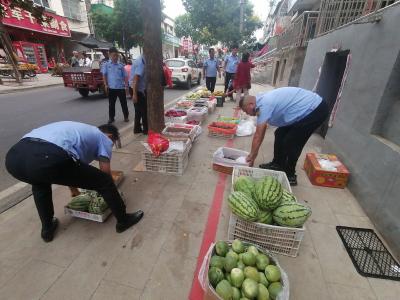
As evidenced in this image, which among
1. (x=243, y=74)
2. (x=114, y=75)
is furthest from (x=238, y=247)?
(x=243, y=74)

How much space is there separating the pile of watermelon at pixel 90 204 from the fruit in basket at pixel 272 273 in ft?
6.88

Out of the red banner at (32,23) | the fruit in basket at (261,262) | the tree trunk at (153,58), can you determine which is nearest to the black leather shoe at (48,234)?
the fruit in basket at (261,262)

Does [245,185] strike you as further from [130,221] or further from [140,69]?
[140,69]

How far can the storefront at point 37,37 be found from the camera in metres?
19.1

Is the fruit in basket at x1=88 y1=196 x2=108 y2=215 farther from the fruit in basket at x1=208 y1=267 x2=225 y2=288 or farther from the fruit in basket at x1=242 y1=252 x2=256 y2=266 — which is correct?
the fruit in basket at x1=242 y1=252 x2=256 y2=266

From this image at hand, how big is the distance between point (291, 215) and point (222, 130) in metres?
3.86

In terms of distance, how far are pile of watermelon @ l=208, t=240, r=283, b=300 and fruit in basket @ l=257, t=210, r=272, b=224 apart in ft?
1.40

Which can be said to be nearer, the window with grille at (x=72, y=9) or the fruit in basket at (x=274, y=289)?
the fruit in basket at (x=274, y=289)

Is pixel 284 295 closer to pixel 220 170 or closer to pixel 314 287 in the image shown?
pixel 314 287

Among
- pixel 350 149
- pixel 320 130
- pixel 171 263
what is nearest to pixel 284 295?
pixel 171 263

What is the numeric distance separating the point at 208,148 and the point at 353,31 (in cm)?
378

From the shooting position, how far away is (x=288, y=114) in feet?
12.1

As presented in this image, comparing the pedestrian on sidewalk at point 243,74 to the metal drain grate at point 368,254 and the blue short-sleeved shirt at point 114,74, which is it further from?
the metal drain grate at point 368,254

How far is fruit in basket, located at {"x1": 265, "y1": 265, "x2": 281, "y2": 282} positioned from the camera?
1.89 m
